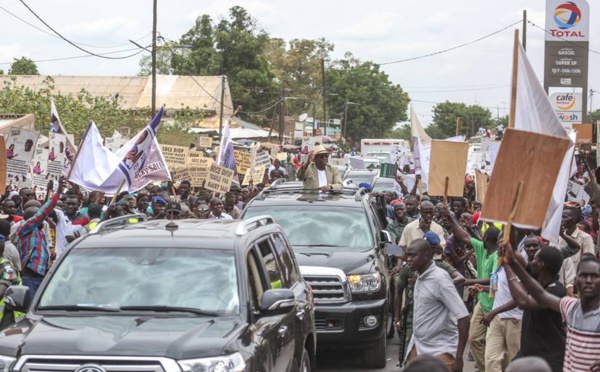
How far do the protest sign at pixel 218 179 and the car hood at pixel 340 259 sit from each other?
906 cm

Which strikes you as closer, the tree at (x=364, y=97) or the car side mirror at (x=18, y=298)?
the car side mirror at (x=18, y=298)

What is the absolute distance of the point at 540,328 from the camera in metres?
6.75

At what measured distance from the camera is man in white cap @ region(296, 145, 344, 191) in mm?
15469

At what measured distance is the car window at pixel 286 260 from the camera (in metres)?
8.35

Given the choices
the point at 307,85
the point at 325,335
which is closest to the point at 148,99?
the point at 307,85

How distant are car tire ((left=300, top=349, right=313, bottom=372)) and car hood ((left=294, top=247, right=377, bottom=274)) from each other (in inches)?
93.2

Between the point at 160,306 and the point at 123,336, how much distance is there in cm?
58

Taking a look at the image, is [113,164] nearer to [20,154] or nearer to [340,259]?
[20,154]

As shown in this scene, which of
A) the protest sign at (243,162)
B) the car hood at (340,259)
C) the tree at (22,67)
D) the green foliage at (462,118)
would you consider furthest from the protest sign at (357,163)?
the green foliage at (462,118)

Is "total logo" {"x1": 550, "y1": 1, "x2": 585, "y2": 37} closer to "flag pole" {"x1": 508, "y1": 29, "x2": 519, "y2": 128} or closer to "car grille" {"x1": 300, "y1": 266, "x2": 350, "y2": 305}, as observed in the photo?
"car grille" {"x1": 300, "y1": 266, "x2": 350, "y2": 305}

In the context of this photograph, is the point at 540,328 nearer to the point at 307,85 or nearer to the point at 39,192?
the point at 39,192

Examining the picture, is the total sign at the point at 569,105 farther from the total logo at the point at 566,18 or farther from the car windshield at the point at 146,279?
the car windshield at the point at 146,279

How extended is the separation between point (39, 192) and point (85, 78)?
5227 centimetres

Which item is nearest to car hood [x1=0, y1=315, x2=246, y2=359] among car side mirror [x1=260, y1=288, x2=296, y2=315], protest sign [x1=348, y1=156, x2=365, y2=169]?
car side mirror [x1=260, y1=288, x2=296, y2=315]
